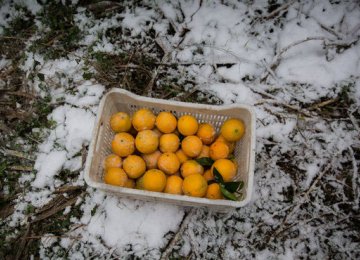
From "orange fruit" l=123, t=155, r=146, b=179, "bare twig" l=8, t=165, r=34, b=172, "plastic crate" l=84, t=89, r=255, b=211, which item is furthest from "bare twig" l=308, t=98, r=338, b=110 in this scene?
"bare twig" l=8, t=165, r=34, b=172

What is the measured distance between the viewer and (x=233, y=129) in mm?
2129

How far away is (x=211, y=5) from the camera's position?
9.91 feet

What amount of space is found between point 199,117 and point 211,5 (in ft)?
4.01

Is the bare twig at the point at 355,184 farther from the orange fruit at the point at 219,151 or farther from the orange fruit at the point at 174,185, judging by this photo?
the orange fruit at the point at 174,185

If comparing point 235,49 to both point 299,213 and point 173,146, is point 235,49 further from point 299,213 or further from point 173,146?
point 299,213

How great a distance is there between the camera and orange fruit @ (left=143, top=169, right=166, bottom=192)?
203 centimetres

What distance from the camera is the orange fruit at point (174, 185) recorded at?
209cm

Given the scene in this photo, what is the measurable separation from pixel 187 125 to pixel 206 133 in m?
0.15

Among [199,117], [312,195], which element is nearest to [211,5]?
[199,117]

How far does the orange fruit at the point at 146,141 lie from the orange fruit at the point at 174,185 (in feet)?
0.74

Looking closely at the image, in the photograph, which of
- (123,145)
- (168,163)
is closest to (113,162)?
(123,145)

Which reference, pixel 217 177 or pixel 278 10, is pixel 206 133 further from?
pixel 278 10

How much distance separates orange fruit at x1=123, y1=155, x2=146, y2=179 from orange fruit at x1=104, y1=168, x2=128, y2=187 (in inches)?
1.5

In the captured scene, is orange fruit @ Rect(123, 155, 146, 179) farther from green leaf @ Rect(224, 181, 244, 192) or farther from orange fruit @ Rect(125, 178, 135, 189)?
green leaf @ Rect(224, 181, 244, 192)
